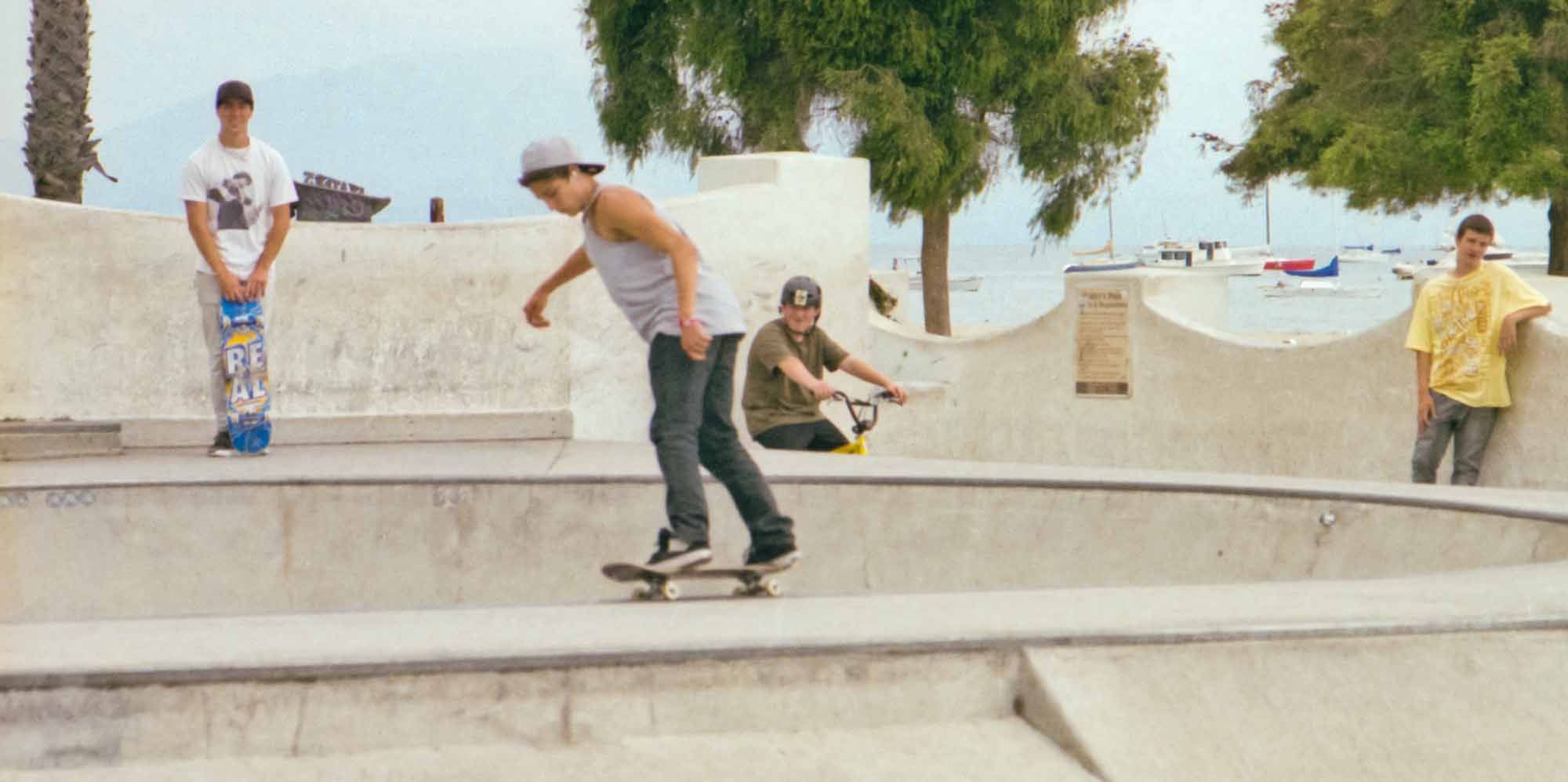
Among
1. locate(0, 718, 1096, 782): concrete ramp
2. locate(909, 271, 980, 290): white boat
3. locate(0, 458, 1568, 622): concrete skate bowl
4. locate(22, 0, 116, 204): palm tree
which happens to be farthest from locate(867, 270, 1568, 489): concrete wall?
locate(909, 271, 980, 290): white boat

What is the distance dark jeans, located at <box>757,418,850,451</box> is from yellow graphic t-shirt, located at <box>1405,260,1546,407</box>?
3.64 metres

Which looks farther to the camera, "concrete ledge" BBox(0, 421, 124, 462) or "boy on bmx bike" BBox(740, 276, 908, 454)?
"concrete ledge" BBox(0, 421, 124, 462)

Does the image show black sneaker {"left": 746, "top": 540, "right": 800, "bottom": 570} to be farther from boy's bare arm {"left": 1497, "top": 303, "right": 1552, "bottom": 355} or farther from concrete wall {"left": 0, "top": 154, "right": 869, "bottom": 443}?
boy's bare arm {"left": 1497, "top": 303, "right": 1552, "bottom": 355}

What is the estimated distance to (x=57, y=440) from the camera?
10711mm

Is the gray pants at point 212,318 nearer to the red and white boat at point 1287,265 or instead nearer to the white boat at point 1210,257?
the white boat at point 1210,257

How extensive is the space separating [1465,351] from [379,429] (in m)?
6.79

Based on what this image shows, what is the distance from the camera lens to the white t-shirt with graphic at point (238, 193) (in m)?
9.62

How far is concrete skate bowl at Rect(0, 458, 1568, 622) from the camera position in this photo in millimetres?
8484

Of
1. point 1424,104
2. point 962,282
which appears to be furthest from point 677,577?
point 962,282

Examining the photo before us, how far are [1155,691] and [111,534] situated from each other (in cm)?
570

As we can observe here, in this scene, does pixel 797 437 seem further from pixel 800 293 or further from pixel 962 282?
pixel 962 282

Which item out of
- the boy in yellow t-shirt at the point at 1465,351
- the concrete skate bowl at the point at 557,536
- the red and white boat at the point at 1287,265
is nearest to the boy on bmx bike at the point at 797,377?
the concrete skate bowl at the point at 557,536

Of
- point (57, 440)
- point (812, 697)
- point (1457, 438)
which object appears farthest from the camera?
point (1457, 438)

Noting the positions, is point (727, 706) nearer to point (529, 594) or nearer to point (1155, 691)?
point (1155, 691)
